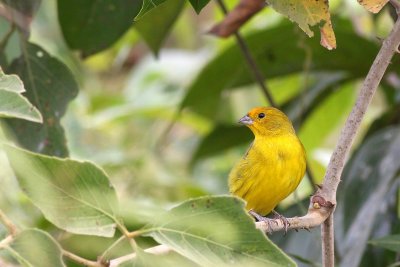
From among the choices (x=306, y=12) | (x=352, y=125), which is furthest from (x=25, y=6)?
(x=352, y=125)

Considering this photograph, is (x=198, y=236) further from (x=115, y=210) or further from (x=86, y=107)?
(x=86, y=107)

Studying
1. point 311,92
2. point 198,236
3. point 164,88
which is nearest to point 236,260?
point 198,236

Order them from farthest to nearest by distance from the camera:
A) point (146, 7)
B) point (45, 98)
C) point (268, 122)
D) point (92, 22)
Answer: point (268, 122)
point (92, 22)
point (45, 98)
point (146, 7)

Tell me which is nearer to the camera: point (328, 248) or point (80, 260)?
point (80, 260)

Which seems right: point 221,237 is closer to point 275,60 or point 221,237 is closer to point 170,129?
point 275,60

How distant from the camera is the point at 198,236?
97cm

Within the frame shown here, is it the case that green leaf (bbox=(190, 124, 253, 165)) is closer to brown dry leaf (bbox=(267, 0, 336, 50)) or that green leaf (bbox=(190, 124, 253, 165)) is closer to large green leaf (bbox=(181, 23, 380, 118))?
large green leaf (bbox=(181, 23, 380, 118))

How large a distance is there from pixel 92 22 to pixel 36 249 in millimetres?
1050

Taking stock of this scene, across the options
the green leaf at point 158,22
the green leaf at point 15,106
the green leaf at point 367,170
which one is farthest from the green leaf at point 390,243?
the green leaf at point 158,22

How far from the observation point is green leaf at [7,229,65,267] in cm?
91

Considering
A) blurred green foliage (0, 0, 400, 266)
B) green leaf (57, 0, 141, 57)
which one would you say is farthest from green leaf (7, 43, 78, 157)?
A: green leaf (57, 0, 141, 57)

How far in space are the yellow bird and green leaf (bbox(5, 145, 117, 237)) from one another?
0.95 m

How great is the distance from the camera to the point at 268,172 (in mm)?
2012

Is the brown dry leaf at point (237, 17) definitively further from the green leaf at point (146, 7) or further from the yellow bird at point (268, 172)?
the green leaf at point (146, 7)
